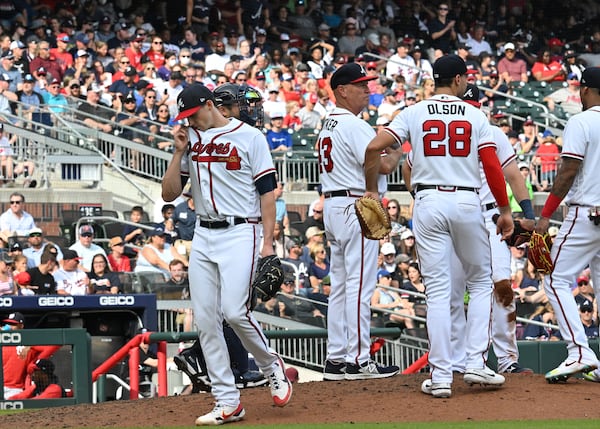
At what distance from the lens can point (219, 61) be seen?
2219 centimetres

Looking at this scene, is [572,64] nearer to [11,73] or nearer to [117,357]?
[11,73]

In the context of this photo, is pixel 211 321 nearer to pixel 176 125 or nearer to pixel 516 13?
pixel 176 125

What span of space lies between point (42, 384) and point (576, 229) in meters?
4.50

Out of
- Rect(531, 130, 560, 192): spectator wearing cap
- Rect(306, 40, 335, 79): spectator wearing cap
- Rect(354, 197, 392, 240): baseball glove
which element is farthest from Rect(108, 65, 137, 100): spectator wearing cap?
Rect(354, 197, 392, 240): baseball glove

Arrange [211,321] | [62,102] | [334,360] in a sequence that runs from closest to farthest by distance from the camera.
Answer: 1. [211,321]
2. [334,360]
3. [62,102]

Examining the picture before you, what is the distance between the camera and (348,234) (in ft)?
29.2

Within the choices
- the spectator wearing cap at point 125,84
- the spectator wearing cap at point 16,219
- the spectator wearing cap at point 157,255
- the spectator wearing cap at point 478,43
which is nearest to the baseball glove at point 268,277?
the spectator wearing cap at point 157,255

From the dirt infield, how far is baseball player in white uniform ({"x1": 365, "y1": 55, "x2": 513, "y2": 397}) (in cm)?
22

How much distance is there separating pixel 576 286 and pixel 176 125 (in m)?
7.18

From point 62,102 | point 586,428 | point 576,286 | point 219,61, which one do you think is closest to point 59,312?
point 586,428

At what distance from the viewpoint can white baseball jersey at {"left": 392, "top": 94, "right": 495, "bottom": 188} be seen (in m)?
8.07

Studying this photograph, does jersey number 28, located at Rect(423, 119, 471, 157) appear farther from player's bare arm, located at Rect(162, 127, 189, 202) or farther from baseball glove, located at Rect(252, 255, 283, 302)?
player's bare arm, located at Rect(162, 127, 189, 202)

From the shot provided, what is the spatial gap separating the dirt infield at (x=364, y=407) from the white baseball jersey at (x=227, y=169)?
132 centimetres

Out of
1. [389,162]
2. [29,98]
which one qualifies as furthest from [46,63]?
[389,162]
